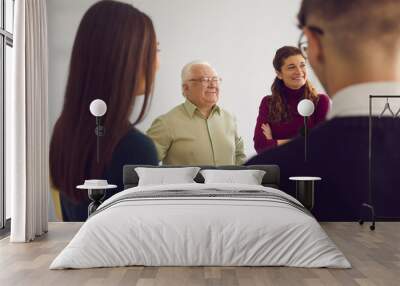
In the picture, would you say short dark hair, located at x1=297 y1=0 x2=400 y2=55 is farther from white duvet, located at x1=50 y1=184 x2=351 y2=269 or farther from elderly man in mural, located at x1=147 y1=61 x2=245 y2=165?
white duvet, located at x1=50 y1=184 x2=351 y2=269

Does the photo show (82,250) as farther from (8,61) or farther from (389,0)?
(389,0)

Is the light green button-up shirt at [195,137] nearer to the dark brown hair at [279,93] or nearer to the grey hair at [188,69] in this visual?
the grey hair at [188,69]

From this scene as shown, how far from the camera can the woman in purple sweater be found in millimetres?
7715

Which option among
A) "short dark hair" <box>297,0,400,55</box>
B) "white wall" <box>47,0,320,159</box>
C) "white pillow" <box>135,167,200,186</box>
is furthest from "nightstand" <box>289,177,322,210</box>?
"short dark hair" <box>297,0,400,55</box>

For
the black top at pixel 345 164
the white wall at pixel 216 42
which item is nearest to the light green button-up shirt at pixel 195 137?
the white wall at pixel 216 42

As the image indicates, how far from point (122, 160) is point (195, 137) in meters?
0.98

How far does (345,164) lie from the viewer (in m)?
7.68

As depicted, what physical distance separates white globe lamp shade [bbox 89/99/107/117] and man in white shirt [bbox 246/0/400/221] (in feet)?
6.71

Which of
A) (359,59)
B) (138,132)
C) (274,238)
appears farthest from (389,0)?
(274,238)

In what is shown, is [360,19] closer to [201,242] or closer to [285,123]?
[285,123]

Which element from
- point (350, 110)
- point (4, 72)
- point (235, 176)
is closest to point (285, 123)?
point (350, 110)

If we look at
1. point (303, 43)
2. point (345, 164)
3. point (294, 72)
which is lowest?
point (345, 164)

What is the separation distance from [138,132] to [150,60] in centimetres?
94

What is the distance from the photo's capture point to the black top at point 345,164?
766 centimetres
